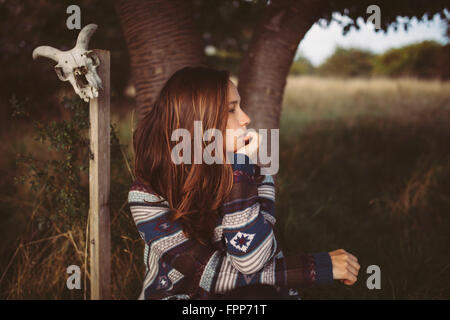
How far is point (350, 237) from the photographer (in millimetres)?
3188

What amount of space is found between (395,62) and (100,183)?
66.3ft

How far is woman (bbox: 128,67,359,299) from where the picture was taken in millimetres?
1458

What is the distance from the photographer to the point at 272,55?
264 centimetres

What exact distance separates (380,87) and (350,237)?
850cm

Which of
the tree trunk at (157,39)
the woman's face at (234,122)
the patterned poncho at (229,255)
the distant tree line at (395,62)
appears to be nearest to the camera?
the patterned poncho at (229,255)

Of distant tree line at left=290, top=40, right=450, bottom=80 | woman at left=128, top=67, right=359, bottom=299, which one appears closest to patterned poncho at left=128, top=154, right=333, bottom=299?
woman at left=128, top=67, right=359, bottom=299

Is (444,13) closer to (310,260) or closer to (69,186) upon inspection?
(310,260)

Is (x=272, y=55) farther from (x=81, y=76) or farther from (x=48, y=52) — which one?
(x=48, y=52)

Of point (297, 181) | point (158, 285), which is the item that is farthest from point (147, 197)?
point (297, 181)

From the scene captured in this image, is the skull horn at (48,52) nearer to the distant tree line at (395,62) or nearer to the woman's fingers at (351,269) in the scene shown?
the woman's fingers at (351,269)

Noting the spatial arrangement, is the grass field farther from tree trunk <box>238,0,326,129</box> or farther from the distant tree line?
the distant tree line

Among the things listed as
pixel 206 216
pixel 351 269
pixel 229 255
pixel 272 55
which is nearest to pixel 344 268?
pixel 351 269

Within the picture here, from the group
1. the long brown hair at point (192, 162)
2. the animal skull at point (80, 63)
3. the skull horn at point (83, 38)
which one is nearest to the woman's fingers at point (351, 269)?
the long brown hair at point (192, 162)

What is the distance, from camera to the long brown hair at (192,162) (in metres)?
1.52
